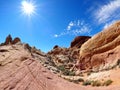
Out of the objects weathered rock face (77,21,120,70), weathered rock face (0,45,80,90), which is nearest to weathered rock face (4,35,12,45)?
weathered rock face (77,21,120,70)

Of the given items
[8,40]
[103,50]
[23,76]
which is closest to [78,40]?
[8,40]

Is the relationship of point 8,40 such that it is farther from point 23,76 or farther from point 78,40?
point 23,76

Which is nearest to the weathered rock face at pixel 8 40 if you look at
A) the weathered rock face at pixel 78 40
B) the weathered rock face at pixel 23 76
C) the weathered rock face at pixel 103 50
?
the weathered rock face at pixel 78 40

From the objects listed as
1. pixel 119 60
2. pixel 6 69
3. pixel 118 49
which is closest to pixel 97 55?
pixel 118 49

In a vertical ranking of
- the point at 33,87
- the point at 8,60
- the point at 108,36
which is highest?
the point at 108,36

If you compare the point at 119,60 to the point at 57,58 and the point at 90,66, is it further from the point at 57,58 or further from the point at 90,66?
the point at 57,58

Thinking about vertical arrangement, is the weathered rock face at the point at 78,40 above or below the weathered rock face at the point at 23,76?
above

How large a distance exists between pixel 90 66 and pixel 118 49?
25.0 ft

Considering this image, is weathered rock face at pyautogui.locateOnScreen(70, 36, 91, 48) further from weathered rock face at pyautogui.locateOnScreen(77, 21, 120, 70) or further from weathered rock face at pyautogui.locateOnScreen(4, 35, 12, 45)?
weathered rock face at pyautogui.locateOnScreen(77, 21, 120, 70)

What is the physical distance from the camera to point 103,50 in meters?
31.7

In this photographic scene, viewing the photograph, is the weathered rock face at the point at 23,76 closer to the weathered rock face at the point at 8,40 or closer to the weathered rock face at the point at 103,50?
the weathered rock face at the point at 103,50

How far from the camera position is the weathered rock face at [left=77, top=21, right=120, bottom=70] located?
2866 cm

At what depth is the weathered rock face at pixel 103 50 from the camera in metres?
28.7

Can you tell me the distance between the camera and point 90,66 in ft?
112
